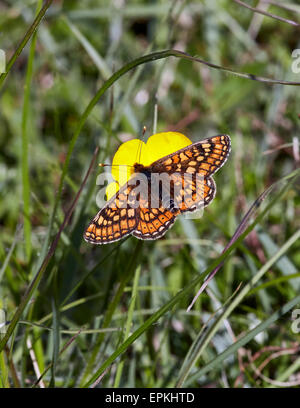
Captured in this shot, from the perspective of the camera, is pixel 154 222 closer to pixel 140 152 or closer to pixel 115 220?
pixel 115 220

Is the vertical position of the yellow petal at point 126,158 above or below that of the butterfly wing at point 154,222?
above

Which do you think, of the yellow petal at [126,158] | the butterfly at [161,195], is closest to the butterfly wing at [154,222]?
the butterfly at [161,195]

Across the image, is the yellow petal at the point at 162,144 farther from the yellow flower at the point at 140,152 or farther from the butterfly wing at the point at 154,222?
the butterfly wing at the point at 154,222

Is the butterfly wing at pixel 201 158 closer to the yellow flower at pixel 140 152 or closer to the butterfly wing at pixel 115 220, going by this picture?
the yellow flower at pixel 140 152

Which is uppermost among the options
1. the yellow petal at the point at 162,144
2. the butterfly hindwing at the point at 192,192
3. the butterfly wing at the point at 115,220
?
the yellow petal at the point at 162,144

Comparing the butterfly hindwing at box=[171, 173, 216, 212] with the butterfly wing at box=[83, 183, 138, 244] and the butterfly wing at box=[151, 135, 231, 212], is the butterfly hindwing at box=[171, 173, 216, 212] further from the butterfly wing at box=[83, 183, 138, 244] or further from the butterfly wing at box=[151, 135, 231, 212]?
the butterfly wing at box=[83, 183, 138, 244]

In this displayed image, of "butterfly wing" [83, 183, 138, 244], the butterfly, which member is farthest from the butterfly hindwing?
"butterfly wing" [83, 183, 138, 244]
